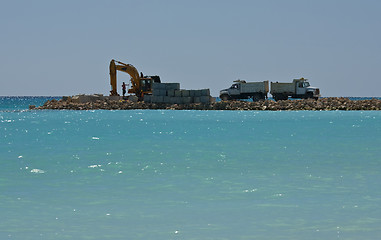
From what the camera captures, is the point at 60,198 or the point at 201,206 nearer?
the point at 201,206

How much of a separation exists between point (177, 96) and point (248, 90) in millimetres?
7516

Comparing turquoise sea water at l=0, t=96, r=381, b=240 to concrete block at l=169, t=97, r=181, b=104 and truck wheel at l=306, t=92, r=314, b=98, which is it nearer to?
truck wheel at l=306, t=92, r=314, b=98

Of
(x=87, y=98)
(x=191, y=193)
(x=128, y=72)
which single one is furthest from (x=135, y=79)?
(x=191, y=193)

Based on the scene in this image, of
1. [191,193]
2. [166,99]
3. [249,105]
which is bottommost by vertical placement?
[191,193]

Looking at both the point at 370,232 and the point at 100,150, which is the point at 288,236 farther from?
the point at 100,150

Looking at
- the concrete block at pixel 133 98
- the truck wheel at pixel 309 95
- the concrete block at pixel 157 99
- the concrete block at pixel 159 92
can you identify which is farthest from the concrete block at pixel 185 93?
the truck wheel at pixel 309 95

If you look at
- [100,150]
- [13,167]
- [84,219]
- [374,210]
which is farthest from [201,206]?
[100,150]

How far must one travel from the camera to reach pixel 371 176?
12.5 metres

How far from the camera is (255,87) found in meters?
58.9

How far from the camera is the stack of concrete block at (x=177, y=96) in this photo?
60688 mm

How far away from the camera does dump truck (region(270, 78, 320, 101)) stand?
5956 centimetres

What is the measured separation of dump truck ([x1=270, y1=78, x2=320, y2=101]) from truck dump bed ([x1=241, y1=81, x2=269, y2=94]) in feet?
4.47

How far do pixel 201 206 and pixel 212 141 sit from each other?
13084 millimetres

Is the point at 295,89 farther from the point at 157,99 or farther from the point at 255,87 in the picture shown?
the point at 157,99
